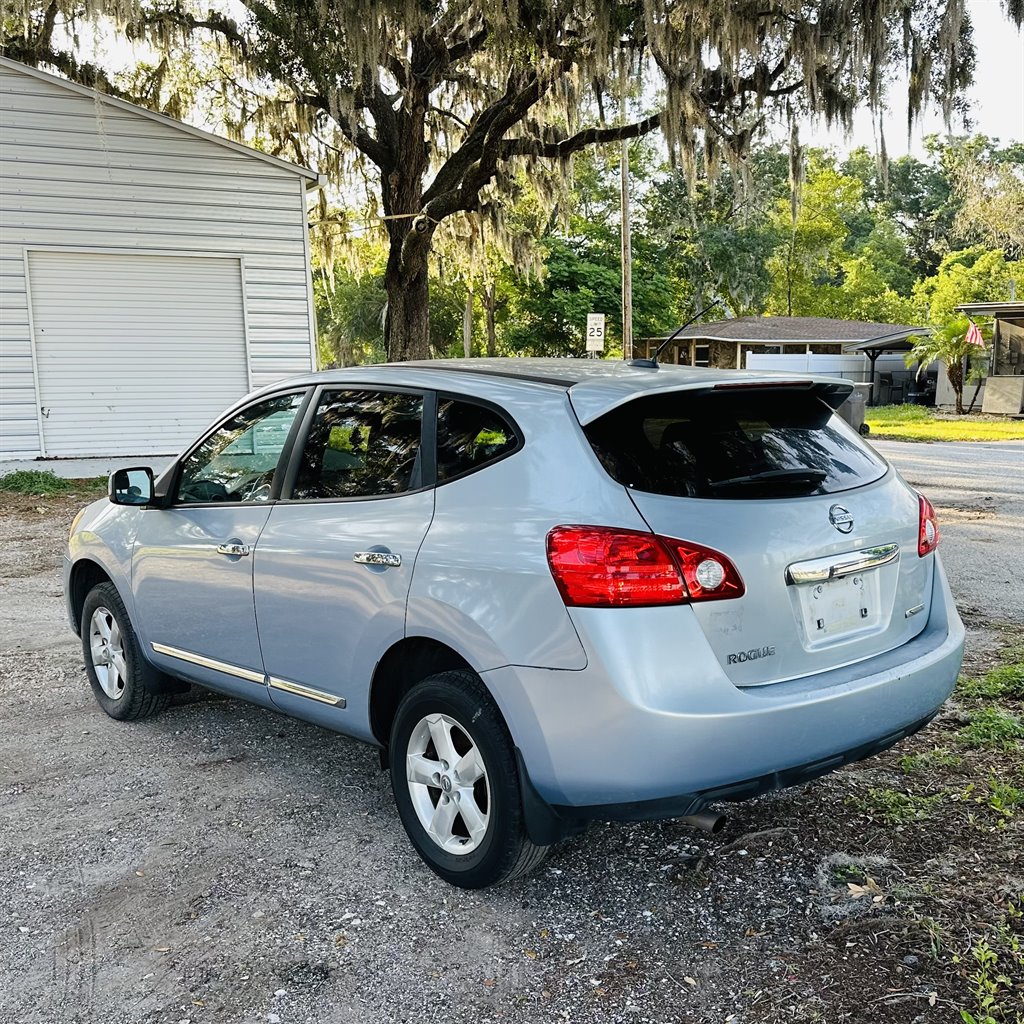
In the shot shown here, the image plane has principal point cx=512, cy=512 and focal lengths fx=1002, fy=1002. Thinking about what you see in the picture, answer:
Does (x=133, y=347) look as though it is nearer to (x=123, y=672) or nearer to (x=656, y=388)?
(x=123, y=672)

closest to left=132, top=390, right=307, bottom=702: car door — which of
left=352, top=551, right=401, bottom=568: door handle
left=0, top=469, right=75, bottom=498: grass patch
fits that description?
left=352, top=551, right=401, bottom=568: door handle

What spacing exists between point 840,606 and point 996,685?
241 cm

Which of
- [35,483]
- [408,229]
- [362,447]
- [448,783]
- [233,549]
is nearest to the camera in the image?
[448,783]

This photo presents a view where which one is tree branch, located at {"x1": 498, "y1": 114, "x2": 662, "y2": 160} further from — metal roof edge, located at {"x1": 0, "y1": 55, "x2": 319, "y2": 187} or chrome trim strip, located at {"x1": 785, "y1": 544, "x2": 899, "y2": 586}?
chrome trim strip, located at {"x1": 785, "y1": 544, "x2": 899, "y2": 586}

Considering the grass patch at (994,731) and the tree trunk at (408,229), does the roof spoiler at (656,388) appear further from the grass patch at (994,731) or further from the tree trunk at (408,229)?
the tree trunk at (408,229)

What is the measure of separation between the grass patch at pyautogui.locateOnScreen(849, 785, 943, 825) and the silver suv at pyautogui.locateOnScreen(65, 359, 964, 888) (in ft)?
1.73

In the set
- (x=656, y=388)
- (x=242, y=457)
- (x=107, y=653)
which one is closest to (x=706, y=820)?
(x=656, y=388)

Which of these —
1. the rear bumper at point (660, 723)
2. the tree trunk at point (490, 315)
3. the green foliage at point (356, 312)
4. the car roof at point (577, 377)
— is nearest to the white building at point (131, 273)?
the car roof at point (577, 377)

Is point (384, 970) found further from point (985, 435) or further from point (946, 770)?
point (985, 435)

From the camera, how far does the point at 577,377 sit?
3.37m

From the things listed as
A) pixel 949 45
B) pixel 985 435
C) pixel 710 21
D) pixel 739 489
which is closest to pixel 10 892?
pixel 739 489

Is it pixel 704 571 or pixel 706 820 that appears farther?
pixel 706 820

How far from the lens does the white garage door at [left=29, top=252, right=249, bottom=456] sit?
13.1 metres

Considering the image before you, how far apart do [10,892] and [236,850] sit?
73 cm
